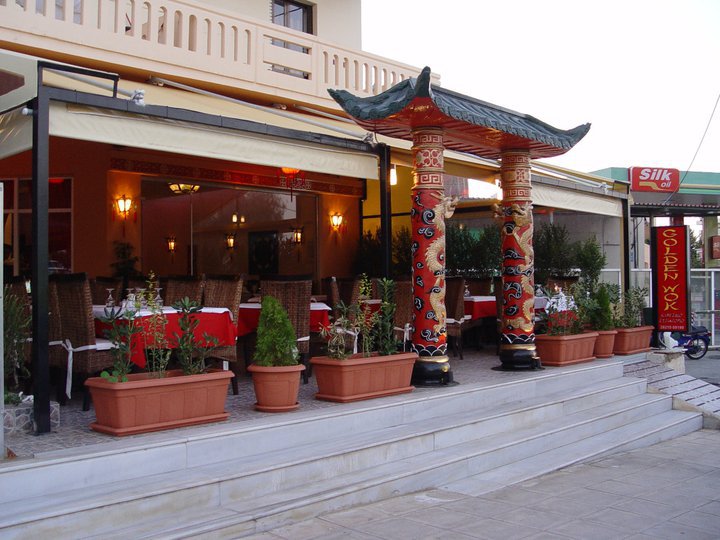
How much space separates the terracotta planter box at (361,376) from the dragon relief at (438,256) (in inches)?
26.5

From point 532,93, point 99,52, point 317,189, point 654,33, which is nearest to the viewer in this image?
point 99,52

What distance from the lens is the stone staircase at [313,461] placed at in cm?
388

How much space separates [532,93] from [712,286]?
600cm

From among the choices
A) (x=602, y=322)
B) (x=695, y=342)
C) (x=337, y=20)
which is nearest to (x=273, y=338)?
(x=602, y=322)

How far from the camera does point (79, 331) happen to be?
562 centimetres

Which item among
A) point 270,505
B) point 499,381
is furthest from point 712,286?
point 270,505

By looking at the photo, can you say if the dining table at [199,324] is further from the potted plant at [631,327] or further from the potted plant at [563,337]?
the potted plant at [631,327]

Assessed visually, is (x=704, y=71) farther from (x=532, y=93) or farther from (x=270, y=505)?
(x=270, y=505)

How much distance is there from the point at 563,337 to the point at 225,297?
4004mm

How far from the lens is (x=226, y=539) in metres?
3.98

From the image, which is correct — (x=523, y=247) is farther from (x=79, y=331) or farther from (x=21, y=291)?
(x=21, y=291)

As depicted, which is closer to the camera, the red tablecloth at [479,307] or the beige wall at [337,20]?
the red tablecloth at [479,307]

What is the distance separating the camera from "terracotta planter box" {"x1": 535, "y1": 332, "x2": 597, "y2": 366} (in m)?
8.34

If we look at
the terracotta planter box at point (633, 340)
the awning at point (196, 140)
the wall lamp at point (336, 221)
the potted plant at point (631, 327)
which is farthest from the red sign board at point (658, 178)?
the awning at point (196, 140)
